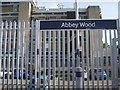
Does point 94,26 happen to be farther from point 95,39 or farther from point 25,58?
point 25,58

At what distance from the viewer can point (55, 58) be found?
941 centimetres

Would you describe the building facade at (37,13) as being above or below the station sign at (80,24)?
above

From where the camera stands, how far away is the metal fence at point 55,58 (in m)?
9.29

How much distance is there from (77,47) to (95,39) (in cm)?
77

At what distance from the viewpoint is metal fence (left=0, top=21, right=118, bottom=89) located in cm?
929

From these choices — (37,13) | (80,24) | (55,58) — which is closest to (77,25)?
(80,24)

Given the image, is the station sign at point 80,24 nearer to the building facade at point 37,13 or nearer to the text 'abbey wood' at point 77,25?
the text 'abbey wood' at point 77,25

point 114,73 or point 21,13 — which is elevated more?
point 21,13

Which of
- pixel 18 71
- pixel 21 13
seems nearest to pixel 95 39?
pixel 18 71

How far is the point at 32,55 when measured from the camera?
939cm

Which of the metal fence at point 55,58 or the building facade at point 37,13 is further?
the building facade at point 37,13

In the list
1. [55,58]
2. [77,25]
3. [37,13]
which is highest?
[37,13]

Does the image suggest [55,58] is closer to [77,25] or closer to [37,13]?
[77,25]

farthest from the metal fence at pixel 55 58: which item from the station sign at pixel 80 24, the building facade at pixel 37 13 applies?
the building facade at pixel 37 13
